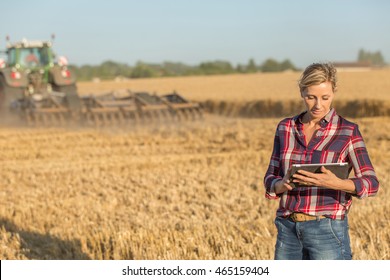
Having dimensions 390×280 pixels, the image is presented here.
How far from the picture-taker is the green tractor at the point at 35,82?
1525 centimetres

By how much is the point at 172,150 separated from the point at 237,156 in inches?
59.7

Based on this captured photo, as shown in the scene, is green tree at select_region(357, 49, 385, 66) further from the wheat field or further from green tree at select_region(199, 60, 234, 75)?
the wheat field

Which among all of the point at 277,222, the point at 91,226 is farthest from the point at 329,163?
the point at 91,226

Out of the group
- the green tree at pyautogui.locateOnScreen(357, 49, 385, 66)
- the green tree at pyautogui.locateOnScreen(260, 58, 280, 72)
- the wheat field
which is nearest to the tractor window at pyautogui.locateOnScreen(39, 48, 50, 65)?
the wheat field

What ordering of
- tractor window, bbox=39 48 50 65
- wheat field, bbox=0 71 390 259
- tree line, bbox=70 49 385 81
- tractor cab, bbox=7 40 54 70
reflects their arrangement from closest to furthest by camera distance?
wheat field, bbox=0 71 390 259, tractor cab, bbox=7 40 54 70, tractor window, bbox=39 48 50 65, tree line, bbox=70 49 385 81

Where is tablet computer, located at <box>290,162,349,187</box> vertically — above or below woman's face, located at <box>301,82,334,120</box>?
below

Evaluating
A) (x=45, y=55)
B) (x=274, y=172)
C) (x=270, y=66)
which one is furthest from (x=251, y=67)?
(x=274, y=172)

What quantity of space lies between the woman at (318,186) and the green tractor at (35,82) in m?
12.7

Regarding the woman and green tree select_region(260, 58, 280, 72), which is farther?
green tree select_region(260, 58, 280, 72)

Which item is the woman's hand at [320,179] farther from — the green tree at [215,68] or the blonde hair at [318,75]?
the green tree at [215,68]

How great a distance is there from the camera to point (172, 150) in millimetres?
11672

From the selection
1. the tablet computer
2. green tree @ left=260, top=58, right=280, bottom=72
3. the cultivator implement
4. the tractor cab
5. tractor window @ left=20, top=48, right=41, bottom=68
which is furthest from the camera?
green tree @ left=260, top=58, right=280, bottom=72

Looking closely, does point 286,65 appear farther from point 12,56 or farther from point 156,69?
point 12,56

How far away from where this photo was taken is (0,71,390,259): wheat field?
5.15 m
